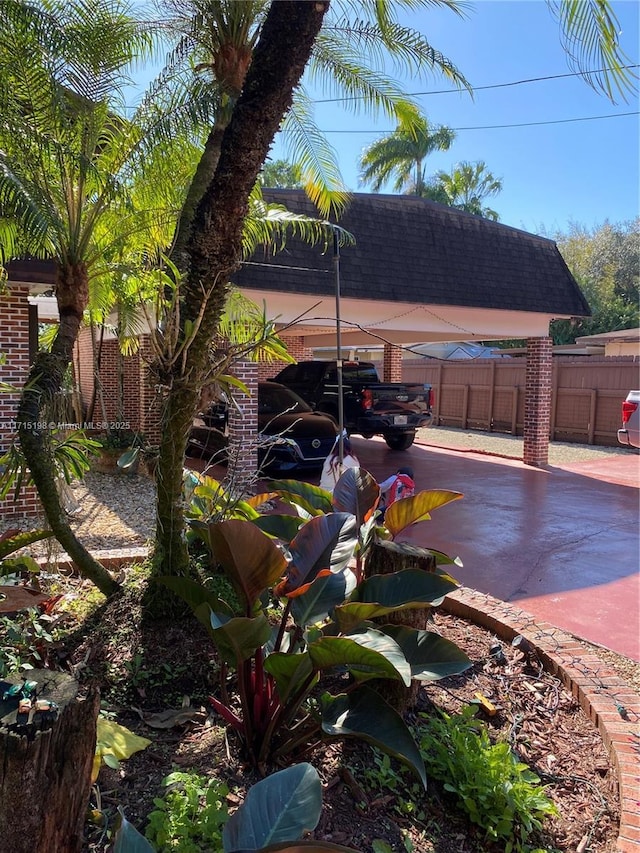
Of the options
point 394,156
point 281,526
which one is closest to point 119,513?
point 281,526

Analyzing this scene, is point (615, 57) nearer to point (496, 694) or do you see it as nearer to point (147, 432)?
point (496, 694)

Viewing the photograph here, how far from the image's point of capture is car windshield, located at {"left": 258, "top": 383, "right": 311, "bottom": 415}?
1067 cm

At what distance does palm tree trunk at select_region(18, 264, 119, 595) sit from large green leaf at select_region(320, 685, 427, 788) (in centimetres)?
168

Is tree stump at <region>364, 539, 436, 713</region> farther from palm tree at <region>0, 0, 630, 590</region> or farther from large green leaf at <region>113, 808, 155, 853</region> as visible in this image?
large green leaf at <region>113, 808, 155, 853</region>

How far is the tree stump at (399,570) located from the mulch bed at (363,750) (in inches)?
6.4

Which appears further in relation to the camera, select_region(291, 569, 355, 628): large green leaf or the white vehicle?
the white vehicle

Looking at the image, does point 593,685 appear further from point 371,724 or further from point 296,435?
point 296,435

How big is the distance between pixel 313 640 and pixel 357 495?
941 millimetres

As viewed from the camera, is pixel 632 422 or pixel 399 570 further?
pixel 632 422

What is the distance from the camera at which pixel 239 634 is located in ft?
6.80

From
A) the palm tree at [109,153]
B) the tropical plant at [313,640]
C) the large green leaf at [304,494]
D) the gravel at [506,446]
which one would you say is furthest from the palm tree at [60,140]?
the gravel at [506,446]

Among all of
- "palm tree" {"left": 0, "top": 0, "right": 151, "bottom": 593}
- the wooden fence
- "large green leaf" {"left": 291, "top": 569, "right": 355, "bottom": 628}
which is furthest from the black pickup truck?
"large green leaf" {"left": 291, "top": 569, "right": 355, "bottom": 628}

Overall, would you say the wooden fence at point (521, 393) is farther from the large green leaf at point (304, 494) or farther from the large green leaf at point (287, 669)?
the large green leaf at point (287, 669)

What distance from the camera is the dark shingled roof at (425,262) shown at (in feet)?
29.8
